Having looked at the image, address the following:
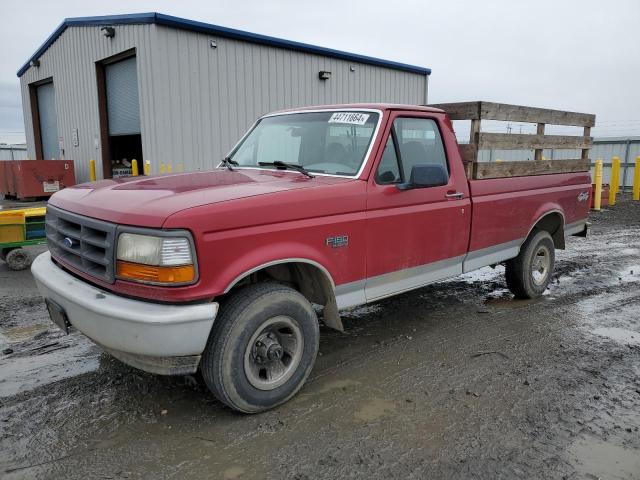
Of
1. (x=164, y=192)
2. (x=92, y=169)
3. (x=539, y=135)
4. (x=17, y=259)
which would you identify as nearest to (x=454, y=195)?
(x=539, y=135)

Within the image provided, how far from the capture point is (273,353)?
3.23 m

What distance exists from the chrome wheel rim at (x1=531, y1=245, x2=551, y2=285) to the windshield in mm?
3039

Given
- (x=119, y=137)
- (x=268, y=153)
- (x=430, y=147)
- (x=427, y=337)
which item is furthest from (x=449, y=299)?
(x=119, y=137)

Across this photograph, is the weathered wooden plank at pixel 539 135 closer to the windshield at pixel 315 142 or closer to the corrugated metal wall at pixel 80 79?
the windshield at pixel 315 142

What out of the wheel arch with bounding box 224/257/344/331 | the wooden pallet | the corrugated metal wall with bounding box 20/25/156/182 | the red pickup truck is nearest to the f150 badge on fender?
the red pickup truck

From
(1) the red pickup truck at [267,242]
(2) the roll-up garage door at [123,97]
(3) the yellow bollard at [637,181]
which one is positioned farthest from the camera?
(3) the yellow bollard at [637,181]

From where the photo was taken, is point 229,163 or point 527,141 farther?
point 527,141

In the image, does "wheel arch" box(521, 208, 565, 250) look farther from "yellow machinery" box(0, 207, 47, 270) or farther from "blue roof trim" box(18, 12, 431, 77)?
"blue roof trim" box(18, 12, 431, 77)

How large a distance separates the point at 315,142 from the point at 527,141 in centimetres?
281

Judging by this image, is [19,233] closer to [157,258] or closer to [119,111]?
[157,258]

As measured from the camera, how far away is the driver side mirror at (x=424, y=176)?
3.76 meters

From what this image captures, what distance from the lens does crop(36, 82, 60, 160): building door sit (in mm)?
18977

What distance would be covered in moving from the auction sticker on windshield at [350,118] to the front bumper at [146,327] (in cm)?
202

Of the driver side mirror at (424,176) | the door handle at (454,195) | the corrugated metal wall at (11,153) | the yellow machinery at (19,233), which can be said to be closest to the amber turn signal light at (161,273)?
the driver side mirror at (424,176)
